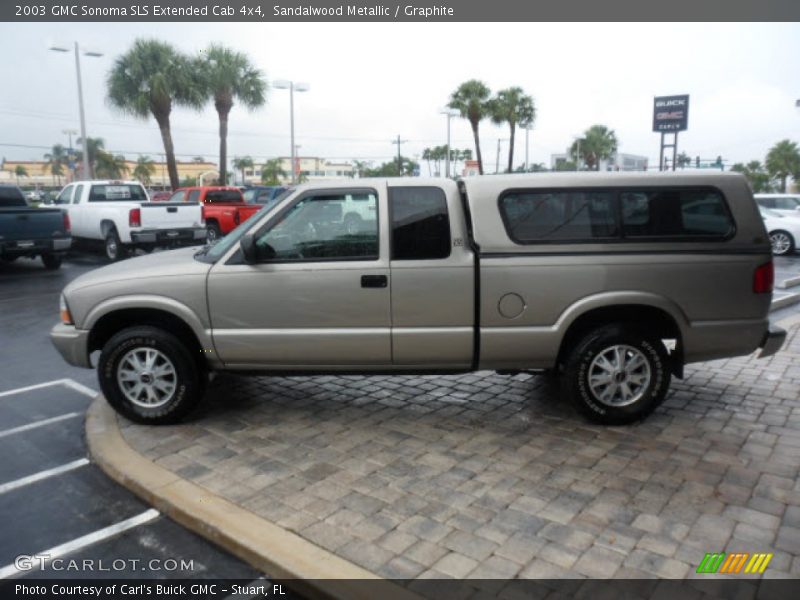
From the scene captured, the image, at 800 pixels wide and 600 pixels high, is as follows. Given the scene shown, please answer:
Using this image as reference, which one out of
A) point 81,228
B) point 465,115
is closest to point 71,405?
point 81,228

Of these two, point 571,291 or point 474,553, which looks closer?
point 474,553

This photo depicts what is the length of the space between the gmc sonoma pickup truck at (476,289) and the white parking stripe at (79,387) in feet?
3.95

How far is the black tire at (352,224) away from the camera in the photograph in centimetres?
487

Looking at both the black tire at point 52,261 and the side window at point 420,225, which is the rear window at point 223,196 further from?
the side window at point 420,225

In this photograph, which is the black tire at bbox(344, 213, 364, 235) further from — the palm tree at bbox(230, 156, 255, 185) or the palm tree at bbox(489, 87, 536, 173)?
the palm tree at bbox(230, 156, 255, 185)

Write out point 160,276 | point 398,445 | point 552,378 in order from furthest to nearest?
point 552,378 → point 160,276 → point 398,445

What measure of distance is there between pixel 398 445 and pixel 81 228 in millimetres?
15027

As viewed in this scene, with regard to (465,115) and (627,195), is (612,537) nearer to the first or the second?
(627,195)

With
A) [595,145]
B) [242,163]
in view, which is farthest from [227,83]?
[242,163]

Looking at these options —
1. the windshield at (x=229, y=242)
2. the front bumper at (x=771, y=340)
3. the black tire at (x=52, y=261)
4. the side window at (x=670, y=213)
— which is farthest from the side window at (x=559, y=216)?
the black tire at (x=52, y=261)

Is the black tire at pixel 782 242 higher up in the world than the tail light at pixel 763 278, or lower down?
lower down

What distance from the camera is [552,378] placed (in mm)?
6172

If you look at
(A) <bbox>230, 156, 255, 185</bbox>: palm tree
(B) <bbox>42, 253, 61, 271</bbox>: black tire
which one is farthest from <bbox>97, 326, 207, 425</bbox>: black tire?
(A) <bbox>230, 156, 255, 185</bbox>: palm tree

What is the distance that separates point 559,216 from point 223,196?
17.9 m
